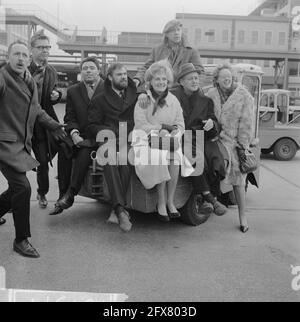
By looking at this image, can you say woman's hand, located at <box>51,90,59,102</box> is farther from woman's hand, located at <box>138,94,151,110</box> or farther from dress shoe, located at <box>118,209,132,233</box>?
dress shoe, located at <box>118,209,132,233</box>

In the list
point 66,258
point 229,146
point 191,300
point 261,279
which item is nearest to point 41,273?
point 66,258

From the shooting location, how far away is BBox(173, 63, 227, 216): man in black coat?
4.81 metres

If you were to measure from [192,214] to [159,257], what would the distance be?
1106mm

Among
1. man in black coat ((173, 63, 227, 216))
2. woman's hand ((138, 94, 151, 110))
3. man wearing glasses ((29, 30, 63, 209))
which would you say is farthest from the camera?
man wearing glasses ((29, 30, 63, 209))

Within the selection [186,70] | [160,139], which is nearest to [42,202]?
[160,139]

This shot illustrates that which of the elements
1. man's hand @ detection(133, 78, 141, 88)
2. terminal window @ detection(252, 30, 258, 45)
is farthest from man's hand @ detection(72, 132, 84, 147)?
terminal window @ detection(252, 30, 258, 45)

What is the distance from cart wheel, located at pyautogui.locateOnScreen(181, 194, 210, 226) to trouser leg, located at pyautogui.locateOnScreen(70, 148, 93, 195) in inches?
46.1

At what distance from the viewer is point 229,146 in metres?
5.06

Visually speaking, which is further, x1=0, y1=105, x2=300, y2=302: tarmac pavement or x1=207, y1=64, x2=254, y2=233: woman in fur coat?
x1=207, y1=64, x2=254, y2=233: woman in fur coat

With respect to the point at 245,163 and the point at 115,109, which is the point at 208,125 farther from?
the point at 115,109

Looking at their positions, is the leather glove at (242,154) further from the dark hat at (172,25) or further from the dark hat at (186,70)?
the dark hat at (172,25)

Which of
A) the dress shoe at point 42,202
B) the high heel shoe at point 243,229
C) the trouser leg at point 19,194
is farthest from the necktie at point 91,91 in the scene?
the high heel shoe at point 243,229

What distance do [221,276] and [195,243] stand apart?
0.87 meters

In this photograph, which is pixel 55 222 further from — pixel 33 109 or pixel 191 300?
pixel 191 300
